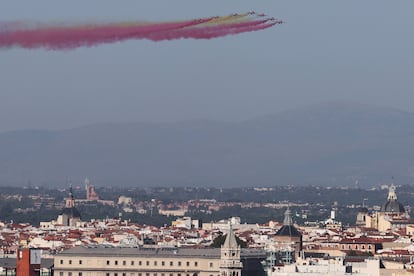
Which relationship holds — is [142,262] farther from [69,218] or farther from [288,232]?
[69,218]

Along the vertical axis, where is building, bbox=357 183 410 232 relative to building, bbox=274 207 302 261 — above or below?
above

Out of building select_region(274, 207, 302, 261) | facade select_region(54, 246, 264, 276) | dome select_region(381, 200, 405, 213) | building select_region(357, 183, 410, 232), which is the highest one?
dome select_region(381, 200, 405, 213)

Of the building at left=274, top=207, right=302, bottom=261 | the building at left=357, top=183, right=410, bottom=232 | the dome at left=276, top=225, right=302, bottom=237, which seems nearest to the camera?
the building at left=274, top=207, right=302, bottom=261

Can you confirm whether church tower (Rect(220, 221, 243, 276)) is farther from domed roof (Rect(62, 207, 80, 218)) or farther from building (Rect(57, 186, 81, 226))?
domed roof (Rect(62, 207, 80, 218))

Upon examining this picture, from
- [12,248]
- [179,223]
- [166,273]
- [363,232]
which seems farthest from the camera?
[179,223]

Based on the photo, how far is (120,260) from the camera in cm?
9338

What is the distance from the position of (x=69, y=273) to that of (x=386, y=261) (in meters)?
14.9

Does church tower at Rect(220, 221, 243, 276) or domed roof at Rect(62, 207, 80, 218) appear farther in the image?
domed roof at Rect(62, 207, 80, 218)

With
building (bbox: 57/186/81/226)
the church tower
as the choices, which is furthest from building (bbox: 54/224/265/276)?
building (bbox: 57/186/81/226)

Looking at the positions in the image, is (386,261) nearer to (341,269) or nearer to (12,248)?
(341,269)

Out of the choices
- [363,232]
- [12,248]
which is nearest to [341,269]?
[12,248]

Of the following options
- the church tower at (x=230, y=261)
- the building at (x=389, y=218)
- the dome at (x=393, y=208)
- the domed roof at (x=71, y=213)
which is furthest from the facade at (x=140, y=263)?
the domed roof at (x=71, y=213)

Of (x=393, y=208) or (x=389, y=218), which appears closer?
(x=389, y=218)

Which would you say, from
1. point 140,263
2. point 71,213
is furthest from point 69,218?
point 140,263
